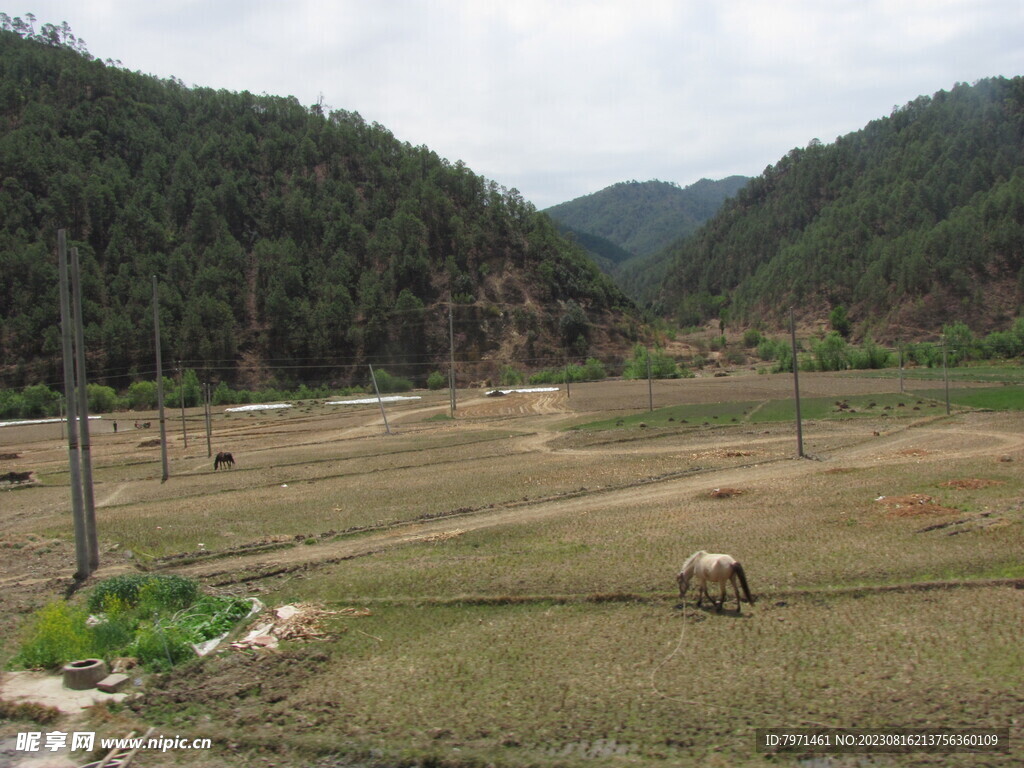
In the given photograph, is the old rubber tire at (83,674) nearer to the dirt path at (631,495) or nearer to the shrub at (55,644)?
the shrub at (55,644)

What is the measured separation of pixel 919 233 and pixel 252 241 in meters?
113

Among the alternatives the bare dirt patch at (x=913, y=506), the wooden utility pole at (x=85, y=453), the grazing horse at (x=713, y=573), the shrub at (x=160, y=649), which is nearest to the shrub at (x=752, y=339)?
the bare dirt patch at (x=913, y=506)

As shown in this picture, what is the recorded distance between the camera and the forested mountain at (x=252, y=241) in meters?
105

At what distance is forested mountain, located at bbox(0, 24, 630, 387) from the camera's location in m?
105

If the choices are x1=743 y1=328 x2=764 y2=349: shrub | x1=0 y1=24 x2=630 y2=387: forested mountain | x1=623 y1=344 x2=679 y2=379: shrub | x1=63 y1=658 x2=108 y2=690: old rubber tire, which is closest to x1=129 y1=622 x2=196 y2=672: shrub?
x1=63 y1=658 x2=108 y2=690: old rubber tire

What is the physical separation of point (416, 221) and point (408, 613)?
385 feet

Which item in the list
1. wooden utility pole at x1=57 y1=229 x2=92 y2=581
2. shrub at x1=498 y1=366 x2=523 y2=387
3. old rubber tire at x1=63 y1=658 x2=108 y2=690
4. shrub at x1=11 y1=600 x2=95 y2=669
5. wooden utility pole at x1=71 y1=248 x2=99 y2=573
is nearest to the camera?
old rubber tire at x1=63 y1=658 x2=108 y2=690

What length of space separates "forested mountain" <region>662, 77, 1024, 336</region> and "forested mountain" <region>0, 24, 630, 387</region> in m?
46.1

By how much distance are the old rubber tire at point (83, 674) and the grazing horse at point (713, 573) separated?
28.3 feet

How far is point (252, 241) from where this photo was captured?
127 metres

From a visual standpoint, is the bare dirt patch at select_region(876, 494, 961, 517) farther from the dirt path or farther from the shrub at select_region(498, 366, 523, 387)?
the shrub at select_region(498, 366, 523, 387)

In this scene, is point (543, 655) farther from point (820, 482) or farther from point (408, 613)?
point (820, 482)

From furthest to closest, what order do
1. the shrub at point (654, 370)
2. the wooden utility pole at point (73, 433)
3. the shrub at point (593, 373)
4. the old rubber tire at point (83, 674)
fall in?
the shrub at point (593, 373), the shrub at point (654, 370), the wooden utility pole at point (73, 433), the old rubber tire at point (83, 674)

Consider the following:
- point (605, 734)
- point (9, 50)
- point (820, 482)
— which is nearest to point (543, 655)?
point (605, 734)
